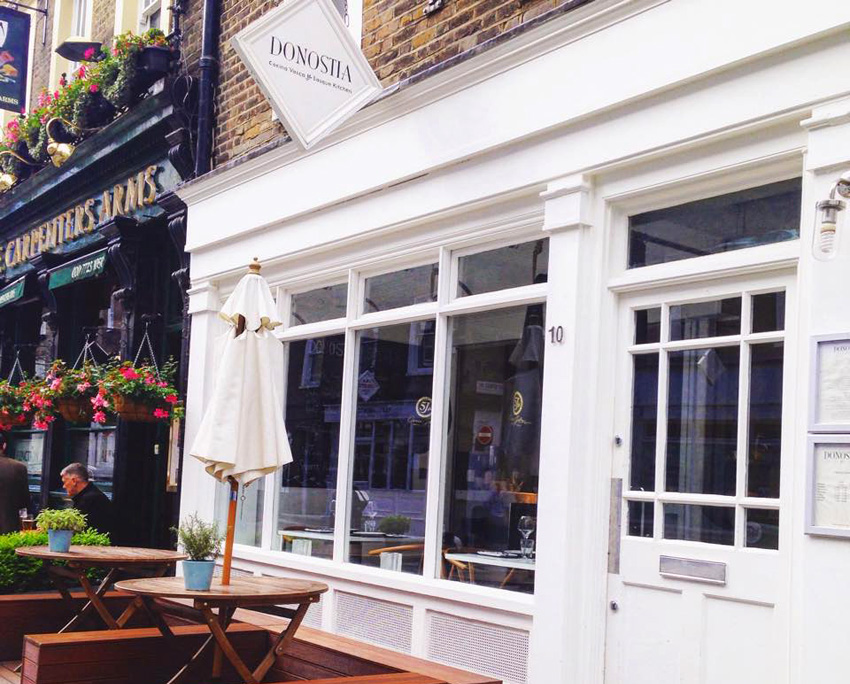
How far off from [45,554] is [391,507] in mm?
2396

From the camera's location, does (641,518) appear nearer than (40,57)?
Yes

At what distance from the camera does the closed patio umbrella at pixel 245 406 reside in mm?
6391

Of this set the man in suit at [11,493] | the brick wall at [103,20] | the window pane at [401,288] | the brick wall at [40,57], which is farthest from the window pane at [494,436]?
the brick wall at [40,57]

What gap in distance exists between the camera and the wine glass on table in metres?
7.04

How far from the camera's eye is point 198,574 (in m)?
5.85

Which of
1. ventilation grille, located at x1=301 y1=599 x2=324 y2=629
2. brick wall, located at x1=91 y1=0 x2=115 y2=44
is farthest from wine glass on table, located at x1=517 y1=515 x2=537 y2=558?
brick wall, located at x1=91 y1=0 x2=115 y2=44

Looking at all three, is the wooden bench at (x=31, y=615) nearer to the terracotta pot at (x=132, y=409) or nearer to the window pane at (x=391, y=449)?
the window pane at (x=391, y=449)

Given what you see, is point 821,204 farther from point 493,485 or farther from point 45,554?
point 45,554

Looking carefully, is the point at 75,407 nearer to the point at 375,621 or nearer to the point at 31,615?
the point at 31,615

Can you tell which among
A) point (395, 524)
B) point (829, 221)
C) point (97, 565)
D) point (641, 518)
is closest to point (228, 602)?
point (97, 565)

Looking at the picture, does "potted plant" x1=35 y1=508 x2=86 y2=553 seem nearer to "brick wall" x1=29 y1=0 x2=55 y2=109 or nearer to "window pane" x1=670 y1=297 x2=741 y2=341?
"window pane" x1=670 y1=297 x2=741 y2=341

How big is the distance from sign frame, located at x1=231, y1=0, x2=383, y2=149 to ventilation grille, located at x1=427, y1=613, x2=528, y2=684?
339 cm

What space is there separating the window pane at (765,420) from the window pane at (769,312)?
93mm

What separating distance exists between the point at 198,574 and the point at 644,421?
8.32ft
